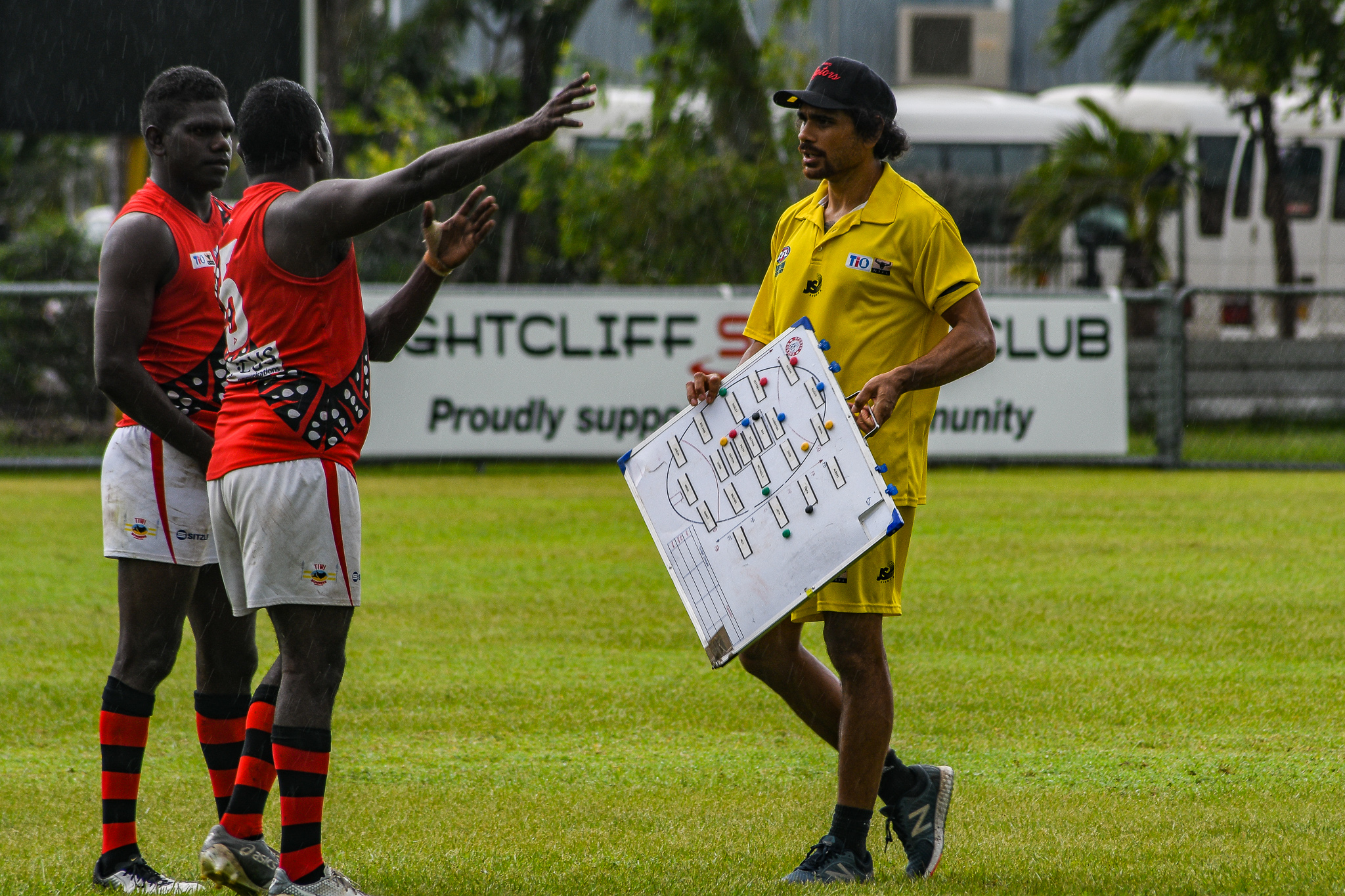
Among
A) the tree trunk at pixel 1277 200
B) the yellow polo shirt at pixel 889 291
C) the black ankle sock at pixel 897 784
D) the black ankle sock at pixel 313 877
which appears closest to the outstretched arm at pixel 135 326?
the black ankle sock at pixel 313 877

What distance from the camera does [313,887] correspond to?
379 centimetres

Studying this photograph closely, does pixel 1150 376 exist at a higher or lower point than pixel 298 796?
lower

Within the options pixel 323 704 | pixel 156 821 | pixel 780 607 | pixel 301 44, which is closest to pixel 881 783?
pixel 780 607

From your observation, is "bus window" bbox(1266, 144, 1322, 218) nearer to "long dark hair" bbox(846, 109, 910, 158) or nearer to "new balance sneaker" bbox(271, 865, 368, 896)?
"long dark hair" bbox(846, 109, 910, 158)

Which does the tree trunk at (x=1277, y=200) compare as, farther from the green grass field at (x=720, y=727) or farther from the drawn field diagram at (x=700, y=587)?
the drawn field diagram at (x=700, y=587)

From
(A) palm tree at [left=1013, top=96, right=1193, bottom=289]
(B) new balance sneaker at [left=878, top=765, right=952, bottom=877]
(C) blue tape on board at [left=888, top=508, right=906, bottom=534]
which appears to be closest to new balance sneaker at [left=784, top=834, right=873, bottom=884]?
(B) new balance sneaker at [left=878, top=765, right=952, bottom=877]

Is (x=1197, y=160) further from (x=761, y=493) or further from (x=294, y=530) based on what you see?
(x=294, y=530)

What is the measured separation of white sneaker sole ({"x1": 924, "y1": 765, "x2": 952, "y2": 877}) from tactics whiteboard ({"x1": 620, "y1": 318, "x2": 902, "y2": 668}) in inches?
31.4

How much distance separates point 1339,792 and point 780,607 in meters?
2.19

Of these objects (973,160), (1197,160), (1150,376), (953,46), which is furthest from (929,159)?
(953,46)

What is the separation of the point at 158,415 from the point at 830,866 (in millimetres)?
2141

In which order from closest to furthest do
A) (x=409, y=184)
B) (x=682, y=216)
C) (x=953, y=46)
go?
1. (x=409, y=184)
2. (x=682, y=216)
3. (x=953, y=46)

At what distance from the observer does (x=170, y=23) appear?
12812mm

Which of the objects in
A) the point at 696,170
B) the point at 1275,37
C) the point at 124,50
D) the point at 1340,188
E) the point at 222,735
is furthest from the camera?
the point at 1340,188
